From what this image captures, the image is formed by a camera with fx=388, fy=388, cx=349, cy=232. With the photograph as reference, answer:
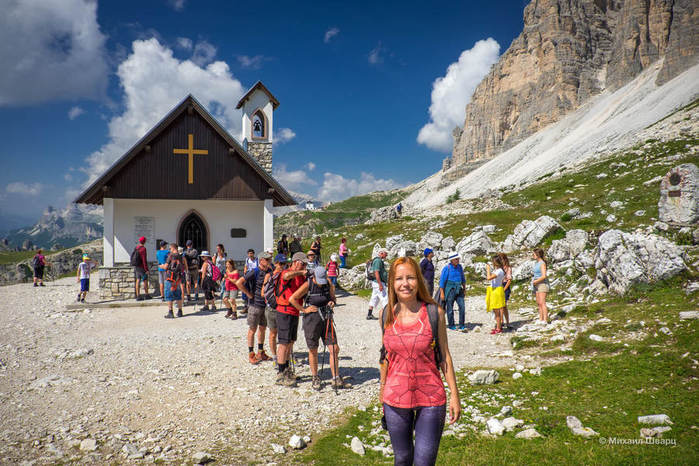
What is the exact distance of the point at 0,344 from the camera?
9.95 m

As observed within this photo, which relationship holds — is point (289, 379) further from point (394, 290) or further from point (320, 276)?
point (394, 290)

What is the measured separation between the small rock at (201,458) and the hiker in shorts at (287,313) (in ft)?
8.29

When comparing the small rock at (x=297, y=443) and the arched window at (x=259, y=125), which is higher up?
the arched window at (x=259, y=125)

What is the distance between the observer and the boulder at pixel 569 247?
50.8ft

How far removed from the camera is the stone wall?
23.5m

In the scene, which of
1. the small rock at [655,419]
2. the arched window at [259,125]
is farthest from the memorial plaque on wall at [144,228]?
the small rock at [655,419]

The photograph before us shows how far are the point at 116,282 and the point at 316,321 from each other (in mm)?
13340

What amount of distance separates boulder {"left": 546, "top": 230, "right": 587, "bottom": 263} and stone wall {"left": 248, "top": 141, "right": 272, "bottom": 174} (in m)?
15.9

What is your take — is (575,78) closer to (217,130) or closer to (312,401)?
(217,130)

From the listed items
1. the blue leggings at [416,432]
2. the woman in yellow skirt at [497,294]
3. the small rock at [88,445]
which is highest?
the woman in yellow skirt at [497,294]

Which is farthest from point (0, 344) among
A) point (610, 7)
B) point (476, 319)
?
point (610, 7)

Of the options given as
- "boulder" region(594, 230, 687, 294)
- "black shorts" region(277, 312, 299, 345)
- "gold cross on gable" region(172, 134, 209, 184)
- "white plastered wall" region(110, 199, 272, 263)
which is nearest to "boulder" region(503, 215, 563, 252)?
"boulder" region(594, 230, 687, 294)

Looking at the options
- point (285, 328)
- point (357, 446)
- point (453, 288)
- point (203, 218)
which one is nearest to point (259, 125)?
point (203, 218)

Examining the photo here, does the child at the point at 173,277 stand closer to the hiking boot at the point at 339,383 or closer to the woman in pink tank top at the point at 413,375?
the hiking boot at the point at 339,383
